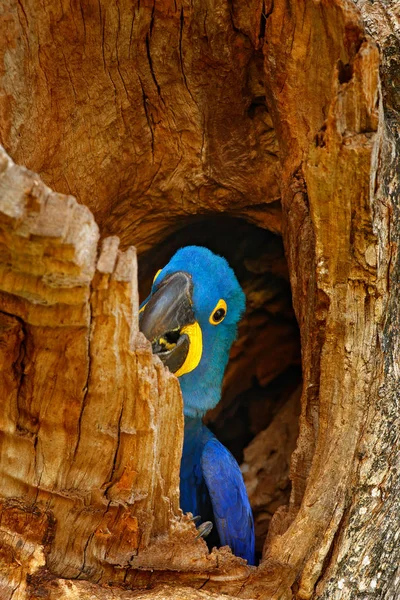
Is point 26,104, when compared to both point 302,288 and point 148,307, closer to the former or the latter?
point 148,307

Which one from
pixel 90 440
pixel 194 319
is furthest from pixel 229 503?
pixel 90 440

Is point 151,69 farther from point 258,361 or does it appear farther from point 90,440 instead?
point 258,361

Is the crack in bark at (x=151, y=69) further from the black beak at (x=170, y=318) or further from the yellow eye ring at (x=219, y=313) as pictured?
the yellow eye ring at (x=219, y=313)

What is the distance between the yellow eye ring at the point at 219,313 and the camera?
309 centimetres

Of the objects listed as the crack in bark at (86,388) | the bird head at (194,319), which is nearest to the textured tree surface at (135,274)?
the crack in bark at (86,388)

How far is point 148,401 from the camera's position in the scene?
182 cm

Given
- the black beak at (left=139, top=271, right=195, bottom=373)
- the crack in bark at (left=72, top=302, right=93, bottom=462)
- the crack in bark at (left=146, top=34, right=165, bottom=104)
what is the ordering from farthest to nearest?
the black beak at (left=139, top=271, right=195, bottom=373)
the crack in bark at (left=146, top=34, right=165, bottom=104)
the crack in bark at (left=72, top=302, right=93, bottom=462)

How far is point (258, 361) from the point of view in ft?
12.8

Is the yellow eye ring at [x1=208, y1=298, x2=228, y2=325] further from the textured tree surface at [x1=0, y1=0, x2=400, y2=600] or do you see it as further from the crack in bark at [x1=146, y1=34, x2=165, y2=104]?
the crack in bark at [x1=146, y1=34, x2=165, y2=104]

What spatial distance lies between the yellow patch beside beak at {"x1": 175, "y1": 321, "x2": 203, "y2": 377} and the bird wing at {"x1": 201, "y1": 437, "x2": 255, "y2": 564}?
1.22 feet

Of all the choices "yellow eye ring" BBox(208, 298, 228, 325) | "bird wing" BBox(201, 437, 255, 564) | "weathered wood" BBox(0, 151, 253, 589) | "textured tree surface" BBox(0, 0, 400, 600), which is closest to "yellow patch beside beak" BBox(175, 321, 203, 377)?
"yellow eye ring" BBox(208, 298, 228, 325)

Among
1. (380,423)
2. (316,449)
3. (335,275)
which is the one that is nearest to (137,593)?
(316,449)

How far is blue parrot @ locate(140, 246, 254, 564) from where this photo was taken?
2766 millimetres

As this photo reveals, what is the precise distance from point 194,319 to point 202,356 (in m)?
0.23
